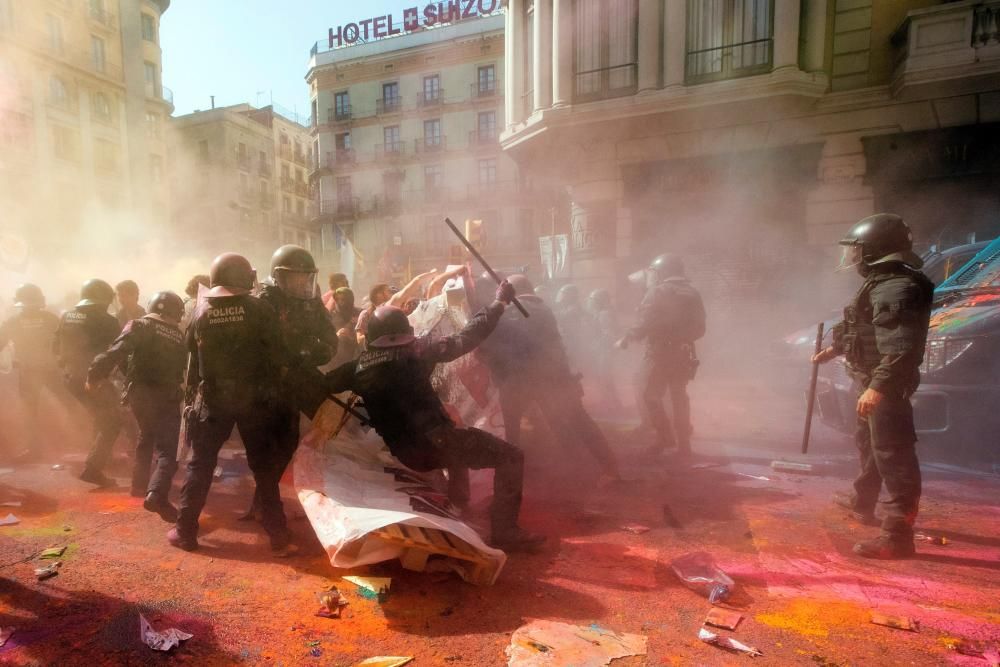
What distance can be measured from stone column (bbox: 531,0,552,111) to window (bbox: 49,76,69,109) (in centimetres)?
2060

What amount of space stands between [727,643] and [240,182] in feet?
109

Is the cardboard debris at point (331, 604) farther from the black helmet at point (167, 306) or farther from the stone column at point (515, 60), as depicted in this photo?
the stone column at point (515, 60)

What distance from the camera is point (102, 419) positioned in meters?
4.99

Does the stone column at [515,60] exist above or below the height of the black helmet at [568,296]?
above

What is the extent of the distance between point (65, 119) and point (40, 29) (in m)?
7.32

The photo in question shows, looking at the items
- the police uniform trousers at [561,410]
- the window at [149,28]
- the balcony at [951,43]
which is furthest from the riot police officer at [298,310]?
the window at [149,28]

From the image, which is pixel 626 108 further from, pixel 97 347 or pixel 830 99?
pixel 97 347

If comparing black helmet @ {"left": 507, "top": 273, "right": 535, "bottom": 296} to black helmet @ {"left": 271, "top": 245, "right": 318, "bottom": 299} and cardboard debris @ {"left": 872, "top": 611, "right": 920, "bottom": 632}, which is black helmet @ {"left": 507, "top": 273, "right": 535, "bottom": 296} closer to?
black helmet @ {"left": 271, "top": 245, "right": 318, "bottom": 299}

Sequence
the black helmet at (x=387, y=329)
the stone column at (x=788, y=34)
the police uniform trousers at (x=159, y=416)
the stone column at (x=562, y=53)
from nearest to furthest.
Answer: the black helmet at (x=387, y=329), the police uniform trousers at (x=159, y=416), the stone column at (x=788, y=34), the stone column at (x=562, y=53)

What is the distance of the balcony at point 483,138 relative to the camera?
98.2 feet

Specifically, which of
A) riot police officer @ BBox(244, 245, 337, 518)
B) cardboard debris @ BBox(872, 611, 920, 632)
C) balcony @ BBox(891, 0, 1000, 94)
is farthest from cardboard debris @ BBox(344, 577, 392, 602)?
balcony @ BBox(891, 0, 1000, 94)

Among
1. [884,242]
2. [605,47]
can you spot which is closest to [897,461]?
[884,242]

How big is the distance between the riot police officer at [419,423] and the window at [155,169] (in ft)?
92.0

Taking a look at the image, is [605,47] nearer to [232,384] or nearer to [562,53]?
[562,53]
